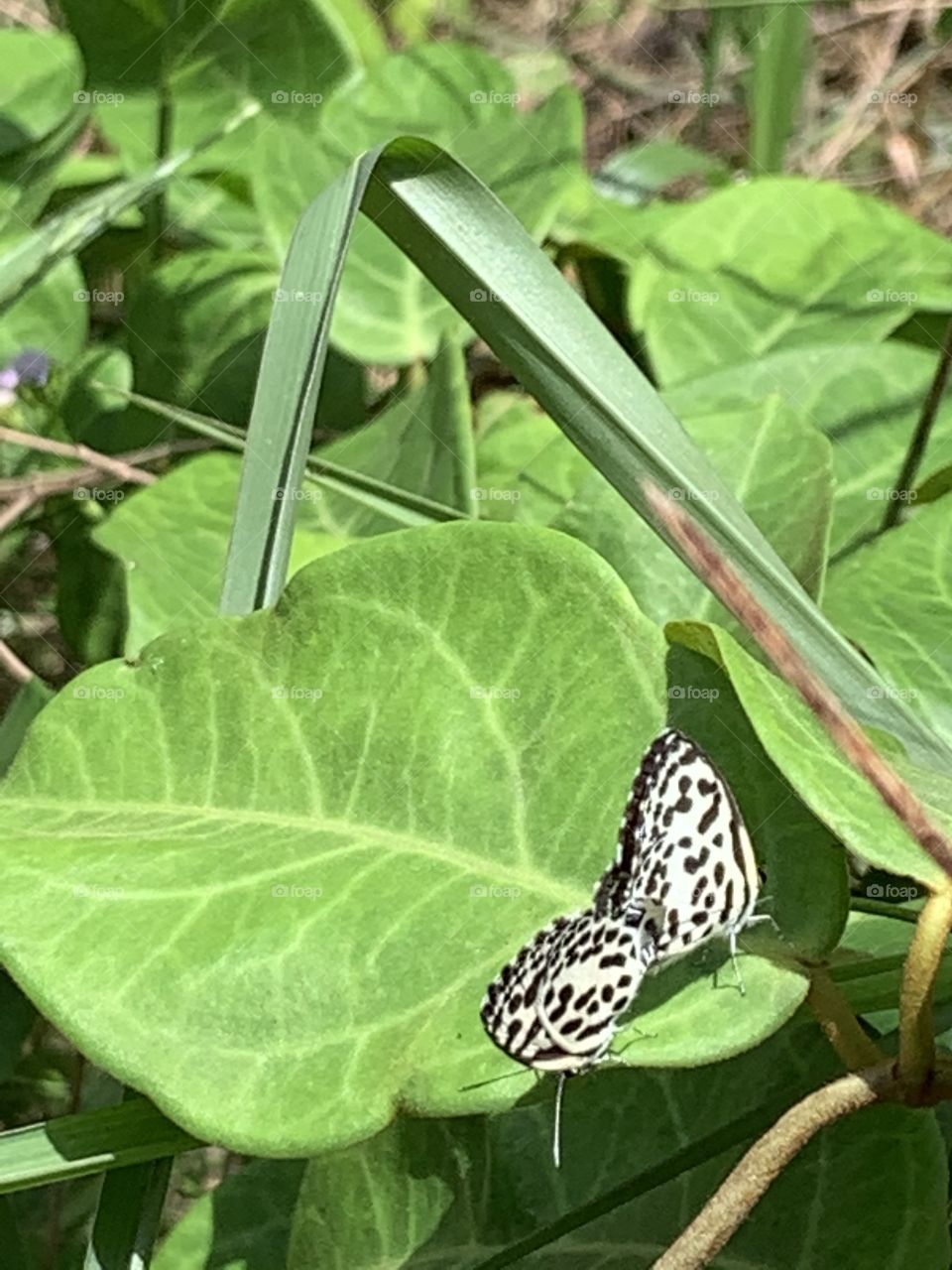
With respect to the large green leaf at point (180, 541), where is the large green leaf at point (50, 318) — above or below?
above

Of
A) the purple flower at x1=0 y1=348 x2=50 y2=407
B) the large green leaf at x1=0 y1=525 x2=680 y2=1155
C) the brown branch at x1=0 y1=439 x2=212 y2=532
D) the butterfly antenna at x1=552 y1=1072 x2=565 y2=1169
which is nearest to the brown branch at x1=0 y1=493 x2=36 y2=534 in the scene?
the brown branch at x1=0 y1=439 x2=212 y2=532

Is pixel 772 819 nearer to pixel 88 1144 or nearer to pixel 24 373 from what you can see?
pixel 88 1144

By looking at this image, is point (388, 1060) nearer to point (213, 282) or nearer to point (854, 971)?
point (854, 971)

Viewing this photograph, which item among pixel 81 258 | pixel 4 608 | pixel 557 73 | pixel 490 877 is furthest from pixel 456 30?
pixel 490 877

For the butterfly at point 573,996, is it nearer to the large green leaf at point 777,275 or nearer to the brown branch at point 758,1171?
the brown branch at point 758,1171

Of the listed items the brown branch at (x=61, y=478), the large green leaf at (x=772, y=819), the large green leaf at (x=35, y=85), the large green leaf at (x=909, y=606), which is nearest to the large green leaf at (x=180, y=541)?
the brown branch at (x=61, y=478)

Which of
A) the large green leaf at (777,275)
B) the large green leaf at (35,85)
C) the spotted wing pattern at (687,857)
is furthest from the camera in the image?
the large green leaf at (35,85)

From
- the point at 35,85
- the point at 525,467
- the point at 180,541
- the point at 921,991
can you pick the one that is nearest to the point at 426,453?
the point at 525,467
